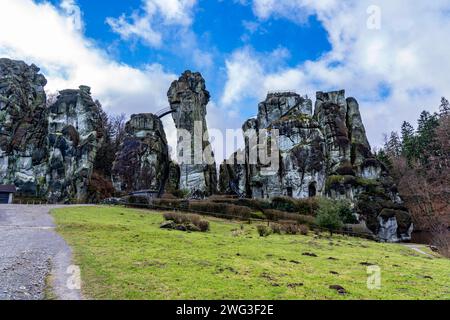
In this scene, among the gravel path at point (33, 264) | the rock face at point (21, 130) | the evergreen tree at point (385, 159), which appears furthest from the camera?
the evergreen tree at point (385, 159)

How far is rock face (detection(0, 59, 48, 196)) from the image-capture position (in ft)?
231

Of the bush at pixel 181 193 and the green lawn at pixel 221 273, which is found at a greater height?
the bush at pixel 181 193

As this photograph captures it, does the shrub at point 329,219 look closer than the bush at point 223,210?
Yes

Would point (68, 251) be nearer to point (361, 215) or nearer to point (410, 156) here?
point (361, 215)

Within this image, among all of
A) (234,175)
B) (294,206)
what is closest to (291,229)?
(294,206)

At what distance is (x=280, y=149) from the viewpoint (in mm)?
63906

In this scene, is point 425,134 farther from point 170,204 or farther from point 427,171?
point 170,204

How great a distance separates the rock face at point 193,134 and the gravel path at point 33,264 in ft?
151

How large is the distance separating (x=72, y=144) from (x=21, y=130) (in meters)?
17.3

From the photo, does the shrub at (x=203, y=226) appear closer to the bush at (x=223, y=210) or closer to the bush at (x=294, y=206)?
the bush at (x=223, y=210)

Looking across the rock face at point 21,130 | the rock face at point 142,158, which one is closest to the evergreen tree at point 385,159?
the rock face at point 142,158

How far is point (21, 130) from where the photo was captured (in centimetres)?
7488

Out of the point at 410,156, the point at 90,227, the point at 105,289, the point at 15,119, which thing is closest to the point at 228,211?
the point at 90,227

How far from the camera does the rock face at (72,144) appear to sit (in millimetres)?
64500
